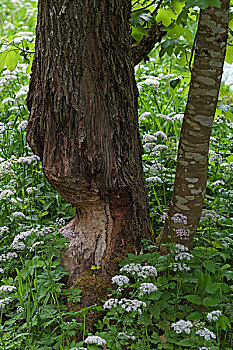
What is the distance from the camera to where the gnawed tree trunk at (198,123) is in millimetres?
2037

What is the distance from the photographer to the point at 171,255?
2.14 meters

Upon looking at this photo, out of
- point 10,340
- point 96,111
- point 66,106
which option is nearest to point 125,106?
point 96,111

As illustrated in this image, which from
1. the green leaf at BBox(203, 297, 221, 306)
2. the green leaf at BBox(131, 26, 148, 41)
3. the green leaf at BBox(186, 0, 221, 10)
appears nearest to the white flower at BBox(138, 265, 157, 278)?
the green leaf at BBox(203, 297, 221, 306)

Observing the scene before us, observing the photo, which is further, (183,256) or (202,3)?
(183,256)

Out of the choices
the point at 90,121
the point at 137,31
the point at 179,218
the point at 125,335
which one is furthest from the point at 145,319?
the point at 137,31

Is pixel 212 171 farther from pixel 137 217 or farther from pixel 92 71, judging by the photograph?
pixel 92 71

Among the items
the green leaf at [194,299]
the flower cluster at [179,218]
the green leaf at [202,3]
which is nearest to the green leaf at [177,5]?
the green leaf at [202,3]

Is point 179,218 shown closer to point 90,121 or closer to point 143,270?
point 143,270

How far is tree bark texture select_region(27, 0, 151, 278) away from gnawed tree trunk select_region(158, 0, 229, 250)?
27 cm

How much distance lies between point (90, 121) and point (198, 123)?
0.60 meters

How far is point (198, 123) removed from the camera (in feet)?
7.19

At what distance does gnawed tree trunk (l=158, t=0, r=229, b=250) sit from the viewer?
2.04m

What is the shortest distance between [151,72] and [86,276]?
151 inches

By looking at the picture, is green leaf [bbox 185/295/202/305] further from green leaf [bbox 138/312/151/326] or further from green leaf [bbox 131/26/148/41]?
green leaf [bbox 131/26/148/41]
